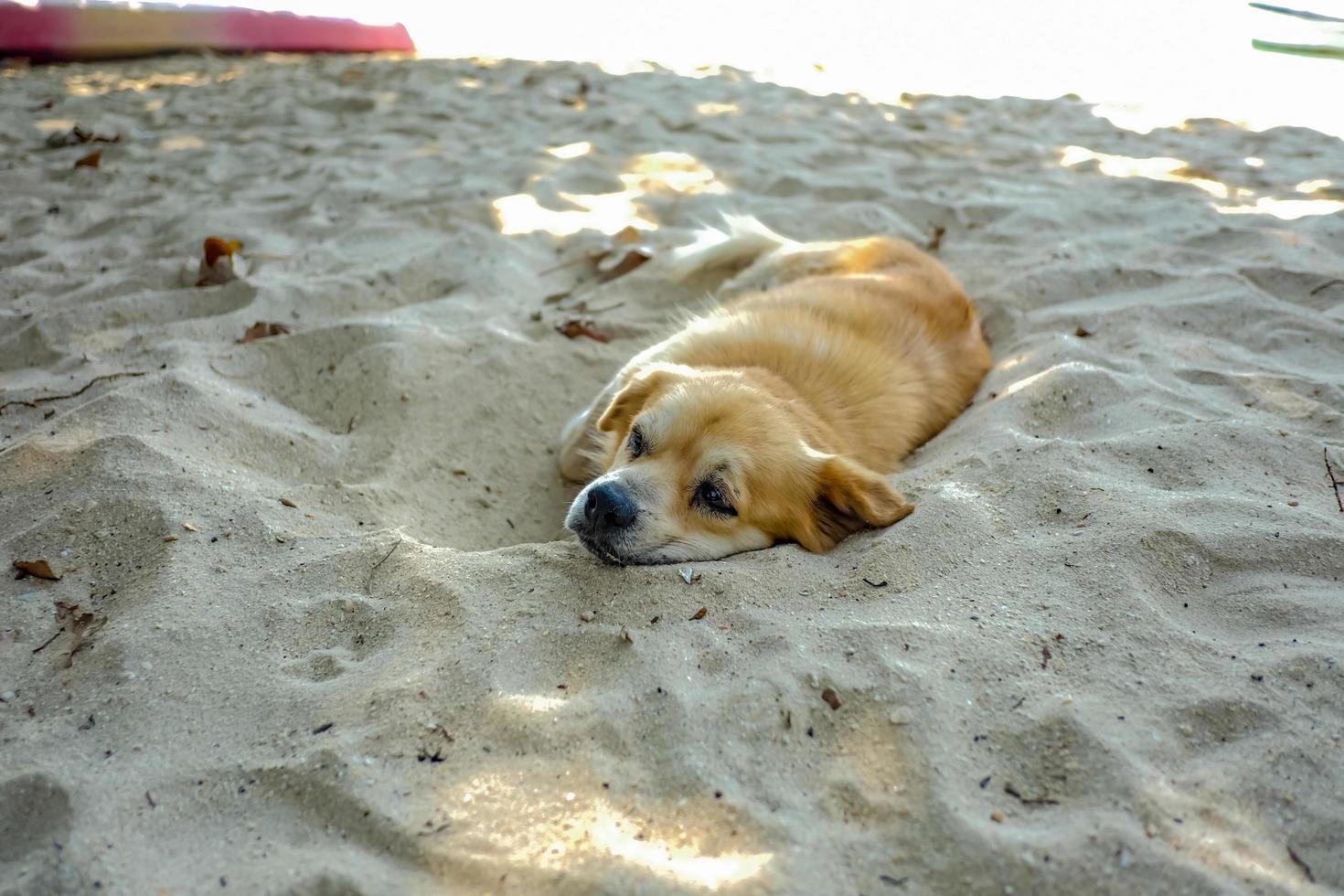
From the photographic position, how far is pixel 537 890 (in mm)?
1673

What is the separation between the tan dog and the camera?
2953 millimetres

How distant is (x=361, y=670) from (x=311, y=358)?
76.6 inches

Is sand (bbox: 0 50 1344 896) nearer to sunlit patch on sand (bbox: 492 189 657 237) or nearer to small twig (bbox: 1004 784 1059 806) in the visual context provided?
small twig (bbox: 1004 784 1059 806)

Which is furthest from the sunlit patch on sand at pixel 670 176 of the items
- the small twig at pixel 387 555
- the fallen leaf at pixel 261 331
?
the small twig at pixel 387 555

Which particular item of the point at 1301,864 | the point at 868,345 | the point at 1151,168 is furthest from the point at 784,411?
the point at 1151,168

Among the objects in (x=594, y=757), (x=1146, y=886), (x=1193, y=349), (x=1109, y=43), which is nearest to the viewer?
(x=1146, y=886)

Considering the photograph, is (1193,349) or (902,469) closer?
(902,469)

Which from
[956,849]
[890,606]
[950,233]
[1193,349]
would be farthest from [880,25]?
[956,849]

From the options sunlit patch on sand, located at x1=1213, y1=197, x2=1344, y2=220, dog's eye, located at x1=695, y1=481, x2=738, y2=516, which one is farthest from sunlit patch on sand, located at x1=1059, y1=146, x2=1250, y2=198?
dog's eye, located at x1=695, y1=481, x2=738, y2=516

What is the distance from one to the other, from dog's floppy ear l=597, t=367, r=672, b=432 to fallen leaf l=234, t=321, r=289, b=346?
149 centimetres

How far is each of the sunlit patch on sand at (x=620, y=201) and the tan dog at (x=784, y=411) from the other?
1.16 m

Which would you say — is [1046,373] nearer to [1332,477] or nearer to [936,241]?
[1332,477]

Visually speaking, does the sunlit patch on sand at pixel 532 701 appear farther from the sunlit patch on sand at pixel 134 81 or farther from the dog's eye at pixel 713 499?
the sunlit patch on sand at pixel 134 81

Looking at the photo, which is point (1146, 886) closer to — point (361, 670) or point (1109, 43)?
point (361, 670)
